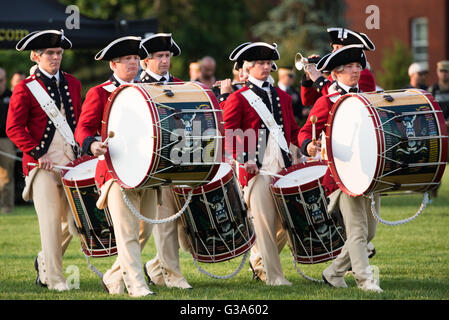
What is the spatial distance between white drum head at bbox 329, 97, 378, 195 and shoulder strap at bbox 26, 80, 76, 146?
7.31 ft

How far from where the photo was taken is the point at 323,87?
9.00 m

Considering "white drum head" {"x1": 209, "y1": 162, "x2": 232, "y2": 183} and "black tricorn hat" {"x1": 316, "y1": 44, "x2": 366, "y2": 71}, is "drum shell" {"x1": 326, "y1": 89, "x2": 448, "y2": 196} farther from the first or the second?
"white drum head" {"x1": 209, "y1": 162, "x2": 232, "y2": 183}

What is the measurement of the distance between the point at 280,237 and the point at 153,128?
2280 mm

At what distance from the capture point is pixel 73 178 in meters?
8.23

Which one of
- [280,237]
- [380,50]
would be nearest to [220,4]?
[380,50]

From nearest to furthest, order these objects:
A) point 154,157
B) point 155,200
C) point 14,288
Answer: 1. point 154,157
2. point 155,200
3. point 14,288

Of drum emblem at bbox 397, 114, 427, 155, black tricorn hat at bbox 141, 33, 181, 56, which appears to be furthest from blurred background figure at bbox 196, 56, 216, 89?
drum emblem at bbox 397, 114, 427, 155

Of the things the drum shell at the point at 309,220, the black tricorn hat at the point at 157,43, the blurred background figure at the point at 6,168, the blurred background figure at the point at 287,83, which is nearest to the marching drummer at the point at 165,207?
the black tricorn hat at the point at 157,43

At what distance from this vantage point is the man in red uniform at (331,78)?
9.04 meters

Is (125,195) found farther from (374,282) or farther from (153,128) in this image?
(374,282)

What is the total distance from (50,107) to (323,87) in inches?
93.6

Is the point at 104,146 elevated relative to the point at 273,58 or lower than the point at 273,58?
lower

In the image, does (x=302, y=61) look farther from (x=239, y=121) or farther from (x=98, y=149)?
(x=98, y=149)

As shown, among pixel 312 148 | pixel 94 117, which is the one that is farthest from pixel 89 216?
pixel 312 148
